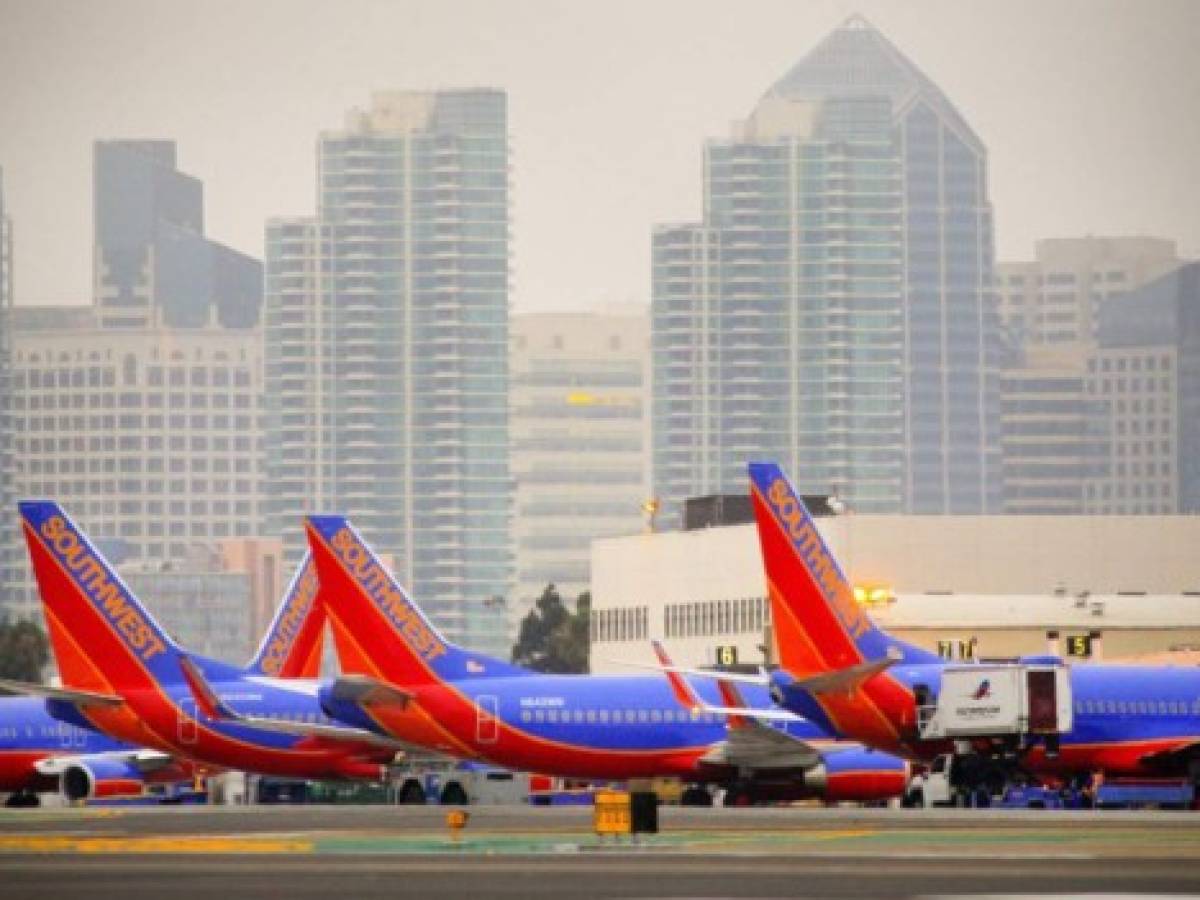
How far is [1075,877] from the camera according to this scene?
63781mm

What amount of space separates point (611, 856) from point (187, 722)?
53202 millimetres

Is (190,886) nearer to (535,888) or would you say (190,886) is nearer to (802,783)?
(535,888)

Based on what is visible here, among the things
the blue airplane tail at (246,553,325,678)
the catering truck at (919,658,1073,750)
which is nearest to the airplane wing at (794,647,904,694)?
the catering truck at (919,658,1073,750)

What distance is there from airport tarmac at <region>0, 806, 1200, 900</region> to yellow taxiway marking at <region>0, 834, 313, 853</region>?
73 millimetres

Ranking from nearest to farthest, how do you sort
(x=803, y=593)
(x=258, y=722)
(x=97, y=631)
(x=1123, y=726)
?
(x=803, y=593)
(x=1123, y=726)
(x=258, y=722)
(x=97, y=631)

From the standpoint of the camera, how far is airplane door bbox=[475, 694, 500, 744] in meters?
114

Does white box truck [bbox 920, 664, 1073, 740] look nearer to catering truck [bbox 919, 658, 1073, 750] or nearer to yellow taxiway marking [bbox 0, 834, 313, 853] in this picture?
catering truck [bbox 919, 658, 1073, 750]

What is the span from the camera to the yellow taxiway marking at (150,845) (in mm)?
77875

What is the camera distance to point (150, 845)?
8112cm

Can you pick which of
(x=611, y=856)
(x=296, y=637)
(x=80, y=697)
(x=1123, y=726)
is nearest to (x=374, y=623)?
(x=80, y=697)

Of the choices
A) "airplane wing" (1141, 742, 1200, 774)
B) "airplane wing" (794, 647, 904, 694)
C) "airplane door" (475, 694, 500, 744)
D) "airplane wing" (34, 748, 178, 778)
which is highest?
"airplane wing" (794, 647, 904, 694)

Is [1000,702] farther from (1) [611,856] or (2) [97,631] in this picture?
(1) [611,856]

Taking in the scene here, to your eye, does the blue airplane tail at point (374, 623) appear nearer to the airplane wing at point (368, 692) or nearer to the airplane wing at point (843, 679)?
the airplane wing at point (368, 692)

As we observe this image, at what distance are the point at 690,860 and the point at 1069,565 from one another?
131920mm
